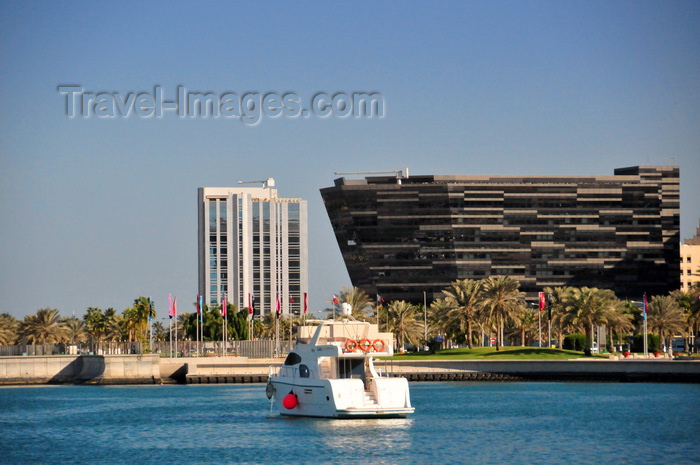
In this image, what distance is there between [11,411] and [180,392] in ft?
70.3

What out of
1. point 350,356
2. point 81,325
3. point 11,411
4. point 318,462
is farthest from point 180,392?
point 81,325

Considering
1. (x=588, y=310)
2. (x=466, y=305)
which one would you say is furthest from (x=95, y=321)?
(x=588, y=310)

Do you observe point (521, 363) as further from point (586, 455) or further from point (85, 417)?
point (586, 455)

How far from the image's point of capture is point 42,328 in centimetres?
14412

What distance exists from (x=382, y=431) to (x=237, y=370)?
193 ft

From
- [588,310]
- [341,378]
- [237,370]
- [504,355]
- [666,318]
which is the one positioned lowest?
[237,370]

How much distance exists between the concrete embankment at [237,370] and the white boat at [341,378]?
38.6m

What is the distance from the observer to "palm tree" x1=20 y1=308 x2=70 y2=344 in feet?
473

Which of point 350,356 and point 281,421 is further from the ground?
point 350,356

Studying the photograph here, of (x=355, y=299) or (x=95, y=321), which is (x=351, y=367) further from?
(x=95, y=321)

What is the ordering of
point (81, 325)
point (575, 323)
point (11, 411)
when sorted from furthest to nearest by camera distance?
1. point (81, 325)
2. point (575, 323)
3. point (11, 411)

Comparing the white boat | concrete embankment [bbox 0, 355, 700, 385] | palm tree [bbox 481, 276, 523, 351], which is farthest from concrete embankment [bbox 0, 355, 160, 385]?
the white boat

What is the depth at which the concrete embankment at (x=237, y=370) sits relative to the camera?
335ft

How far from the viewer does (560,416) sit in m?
67.5
